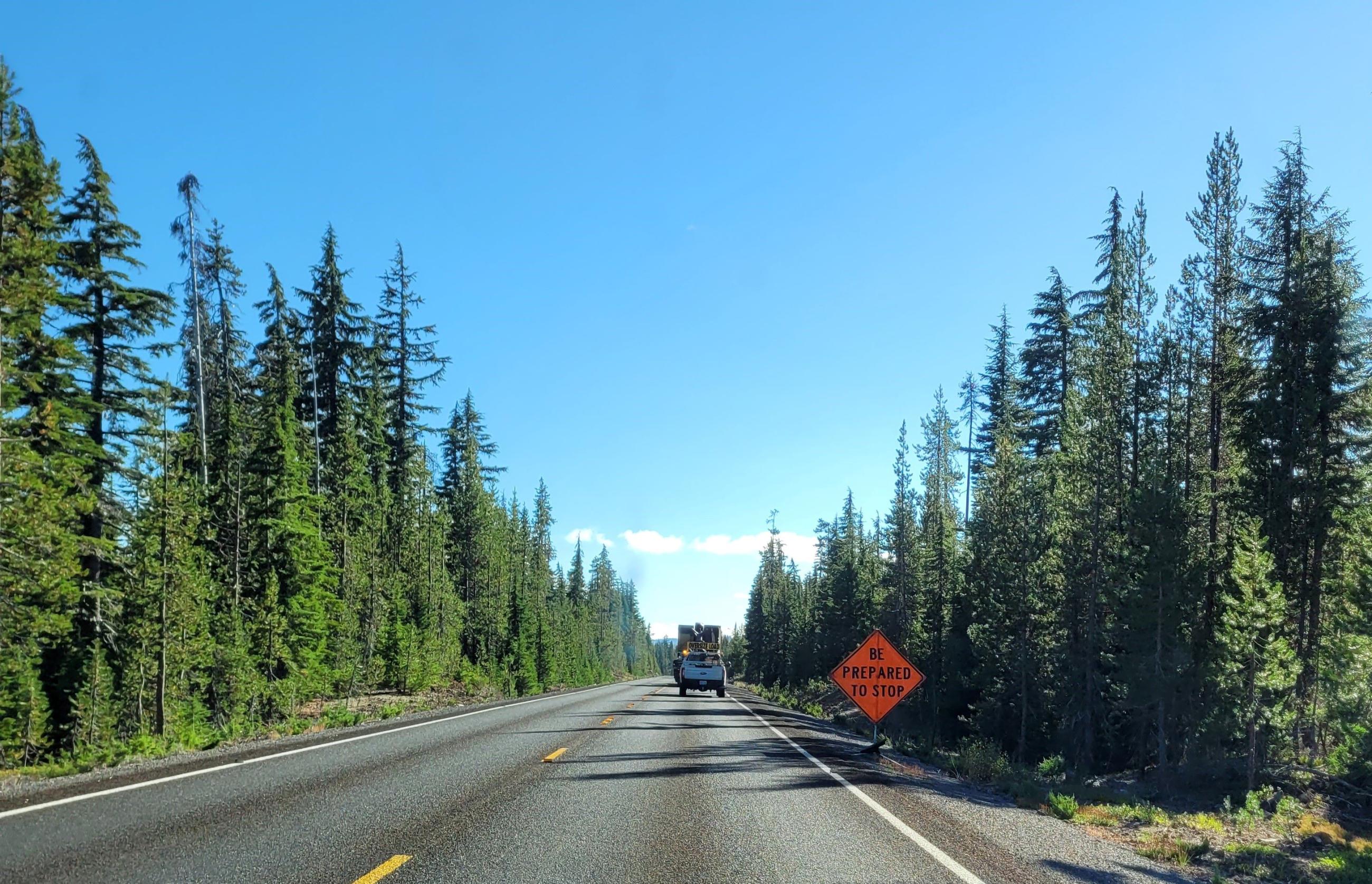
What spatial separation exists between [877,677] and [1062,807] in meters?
5.24

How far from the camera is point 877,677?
15.4 metres

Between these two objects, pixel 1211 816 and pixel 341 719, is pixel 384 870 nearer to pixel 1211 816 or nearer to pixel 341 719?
pixel 1211 816

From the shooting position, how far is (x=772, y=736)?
17.4 meters

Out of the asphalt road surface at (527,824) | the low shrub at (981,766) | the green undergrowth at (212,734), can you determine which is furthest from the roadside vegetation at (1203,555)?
the green undergrowth at (212,734)

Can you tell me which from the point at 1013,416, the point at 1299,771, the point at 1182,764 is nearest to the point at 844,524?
the point at 1013,416

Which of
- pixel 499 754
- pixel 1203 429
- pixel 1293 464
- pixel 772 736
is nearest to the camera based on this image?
pixel 499 754

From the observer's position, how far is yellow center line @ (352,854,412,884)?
18.2 ft

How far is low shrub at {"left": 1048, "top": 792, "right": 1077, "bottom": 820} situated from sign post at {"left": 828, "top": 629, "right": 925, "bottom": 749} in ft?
14.8

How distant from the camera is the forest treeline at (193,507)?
755 inches

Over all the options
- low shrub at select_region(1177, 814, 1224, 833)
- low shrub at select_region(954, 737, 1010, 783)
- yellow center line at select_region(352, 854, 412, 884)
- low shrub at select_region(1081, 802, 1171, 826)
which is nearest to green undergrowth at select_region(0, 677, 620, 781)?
yellow center line at select_region(352, 854, 412, 884)

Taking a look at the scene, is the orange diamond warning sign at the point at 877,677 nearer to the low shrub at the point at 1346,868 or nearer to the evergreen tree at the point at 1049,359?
the low shrub at the point at 1346,868

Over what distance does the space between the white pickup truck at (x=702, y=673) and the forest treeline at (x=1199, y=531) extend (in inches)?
465

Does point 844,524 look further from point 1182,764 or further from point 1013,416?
point 1182,764

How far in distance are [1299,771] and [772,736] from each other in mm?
14963
